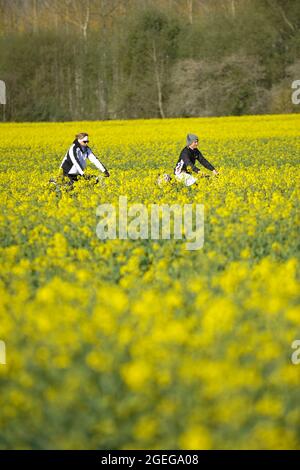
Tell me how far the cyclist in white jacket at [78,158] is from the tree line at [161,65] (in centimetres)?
3795

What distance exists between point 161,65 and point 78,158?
48762mm

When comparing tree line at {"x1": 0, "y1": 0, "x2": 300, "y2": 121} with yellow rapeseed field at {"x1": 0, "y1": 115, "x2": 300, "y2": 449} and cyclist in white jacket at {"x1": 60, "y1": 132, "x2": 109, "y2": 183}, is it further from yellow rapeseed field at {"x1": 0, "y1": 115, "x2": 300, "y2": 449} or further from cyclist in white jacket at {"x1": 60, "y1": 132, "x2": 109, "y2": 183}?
yellow rapeseed field at {"x1": 0, "y1": 115, "x2": 300, "y2": 449}

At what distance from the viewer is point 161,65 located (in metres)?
60.7

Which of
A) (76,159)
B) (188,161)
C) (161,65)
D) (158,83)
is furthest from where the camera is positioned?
(161,65)

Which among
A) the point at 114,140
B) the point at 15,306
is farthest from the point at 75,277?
the point at 114,140

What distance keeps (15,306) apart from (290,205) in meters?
5.13

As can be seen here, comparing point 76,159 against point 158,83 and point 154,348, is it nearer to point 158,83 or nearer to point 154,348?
point 154,348

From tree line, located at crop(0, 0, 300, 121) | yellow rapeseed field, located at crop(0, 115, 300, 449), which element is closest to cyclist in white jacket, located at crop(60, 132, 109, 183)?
yellow rapeseed field, located at crop(0, 115, 300, 449)

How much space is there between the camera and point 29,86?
67.4 metres

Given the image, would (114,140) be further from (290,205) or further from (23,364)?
(23,364)

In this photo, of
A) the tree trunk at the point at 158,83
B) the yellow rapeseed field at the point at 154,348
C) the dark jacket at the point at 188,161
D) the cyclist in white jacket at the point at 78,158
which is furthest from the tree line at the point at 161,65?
the yellow rapeseed field at the point at 154,348

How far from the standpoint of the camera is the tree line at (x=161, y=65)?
2227 inches

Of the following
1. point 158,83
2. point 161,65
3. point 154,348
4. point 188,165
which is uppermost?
point 161,65

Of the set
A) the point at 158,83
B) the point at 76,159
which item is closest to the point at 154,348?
the point at 76,159
